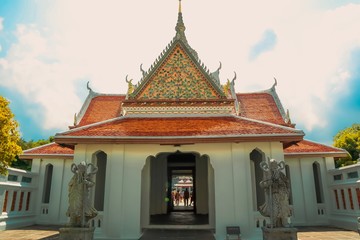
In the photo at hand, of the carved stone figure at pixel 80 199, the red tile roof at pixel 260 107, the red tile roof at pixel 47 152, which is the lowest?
the carved stone figure at pixel 80 199

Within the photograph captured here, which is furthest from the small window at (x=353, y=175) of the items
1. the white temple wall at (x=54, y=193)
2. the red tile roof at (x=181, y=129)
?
the white temple wall at (x=54, y=193)

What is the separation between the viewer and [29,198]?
1257 centimetres

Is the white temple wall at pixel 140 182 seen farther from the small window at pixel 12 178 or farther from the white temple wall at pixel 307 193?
the white temple wall at pixel 307 193

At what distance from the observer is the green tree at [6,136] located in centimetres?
824

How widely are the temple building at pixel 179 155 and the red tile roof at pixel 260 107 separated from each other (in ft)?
0.18

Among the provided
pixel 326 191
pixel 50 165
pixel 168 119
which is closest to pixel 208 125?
pixel 168 119

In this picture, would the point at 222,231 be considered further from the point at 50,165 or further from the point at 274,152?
the point at 50,165

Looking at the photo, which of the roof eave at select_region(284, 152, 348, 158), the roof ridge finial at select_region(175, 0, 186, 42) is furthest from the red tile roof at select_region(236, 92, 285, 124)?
the roof ridge finial at select_region(175, 0, 186, 42)

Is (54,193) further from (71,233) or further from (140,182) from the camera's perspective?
(71,233)

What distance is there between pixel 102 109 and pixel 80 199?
29.0ft

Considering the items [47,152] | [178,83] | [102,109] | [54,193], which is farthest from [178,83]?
[54,193]

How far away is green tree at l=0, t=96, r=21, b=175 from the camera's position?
8242 millimetres

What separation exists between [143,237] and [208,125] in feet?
14.3

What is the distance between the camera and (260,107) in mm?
15477
